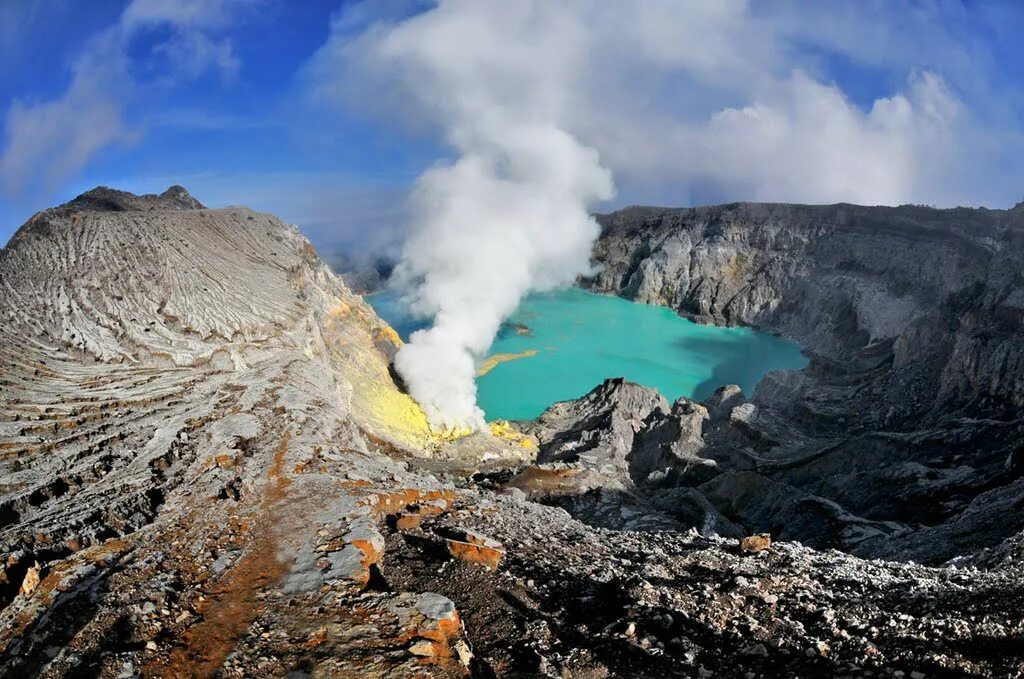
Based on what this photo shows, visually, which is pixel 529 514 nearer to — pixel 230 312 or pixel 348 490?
pixel 348 490

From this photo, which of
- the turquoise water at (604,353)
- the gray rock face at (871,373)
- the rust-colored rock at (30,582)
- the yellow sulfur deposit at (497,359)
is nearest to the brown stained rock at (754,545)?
the gray rock face at (871,373)

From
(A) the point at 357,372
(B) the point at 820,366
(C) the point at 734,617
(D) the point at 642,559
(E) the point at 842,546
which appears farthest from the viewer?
(B) the point at 820,366

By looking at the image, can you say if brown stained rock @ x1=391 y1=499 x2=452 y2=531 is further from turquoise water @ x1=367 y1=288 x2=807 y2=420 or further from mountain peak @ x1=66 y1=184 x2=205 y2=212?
turquoise water @ x1=367 y1=288 x2=807 y2=420

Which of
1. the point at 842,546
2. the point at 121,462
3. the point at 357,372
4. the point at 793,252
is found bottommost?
the point at 842,546

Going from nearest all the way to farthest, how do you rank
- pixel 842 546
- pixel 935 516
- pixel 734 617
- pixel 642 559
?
pixel 734 617
pixel 642 559
pixel 842 546
pixel 935 516

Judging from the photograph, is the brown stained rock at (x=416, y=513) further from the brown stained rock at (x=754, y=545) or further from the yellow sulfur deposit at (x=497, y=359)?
the yellow sulfur deposit at (x=497, y=359)

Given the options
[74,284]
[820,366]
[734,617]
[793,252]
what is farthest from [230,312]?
[793,252]
